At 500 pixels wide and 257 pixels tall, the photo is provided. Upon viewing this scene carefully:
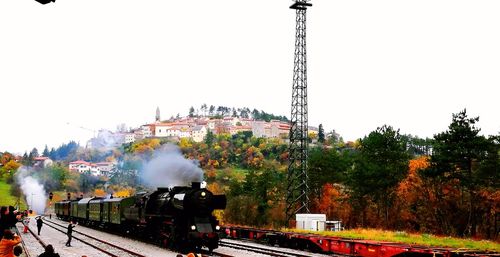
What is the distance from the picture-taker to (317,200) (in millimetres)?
77375

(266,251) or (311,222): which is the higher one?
(311,222)

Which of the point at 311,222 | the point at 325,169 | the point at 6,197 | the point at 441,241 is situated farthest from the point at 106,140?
the point at 441,241

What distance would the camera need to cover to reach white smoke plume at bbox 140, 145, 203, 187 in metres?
39.3

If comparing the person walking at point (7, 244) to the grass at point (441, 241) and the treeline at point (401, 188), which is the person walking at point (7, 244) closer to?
the grass at point (441, 241)

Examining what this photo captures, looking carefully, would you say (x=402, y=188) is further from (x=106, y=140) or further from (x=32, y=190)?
(x=32, y=190)

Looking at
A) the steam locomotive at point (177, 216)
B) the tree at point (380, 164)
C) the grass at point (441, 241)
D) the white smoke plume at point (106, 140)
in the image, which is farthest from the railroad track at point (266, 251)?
the white smoke plume at point (106, 140)

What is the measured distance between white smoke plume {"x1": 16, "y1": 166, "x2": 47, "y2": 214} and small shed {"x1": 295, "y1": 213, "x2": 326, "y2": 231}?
370ft

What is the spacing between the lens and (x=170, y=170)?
4106 cm

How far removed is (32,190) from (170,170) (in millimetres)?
127635

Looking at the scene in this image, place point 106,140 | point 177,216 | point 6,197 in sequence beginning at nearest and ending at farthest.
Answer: point 177,216
point 6,197
point 106,140

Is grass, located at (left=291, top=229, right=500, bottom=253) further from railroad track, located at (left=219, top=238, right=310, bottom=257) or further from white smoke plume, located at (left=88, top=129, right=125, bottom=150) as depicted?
white smoke plume, located at (left=88, top=129, right=125, bottom=150)

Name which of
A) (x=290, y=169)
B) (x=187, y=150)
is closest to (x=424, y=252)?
(x=290, y=169)

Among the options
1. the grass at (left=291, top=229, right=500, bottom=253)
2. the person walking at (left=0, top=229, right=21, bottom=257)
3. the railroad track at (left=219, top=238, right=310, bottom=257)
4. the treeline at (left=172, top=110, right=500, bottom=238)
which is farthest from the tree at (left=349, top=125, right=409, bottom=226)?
the person walking at (left=0, top=229, right=21, bottom=257)

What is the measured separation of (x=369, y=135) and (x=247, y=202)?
16995 mm
